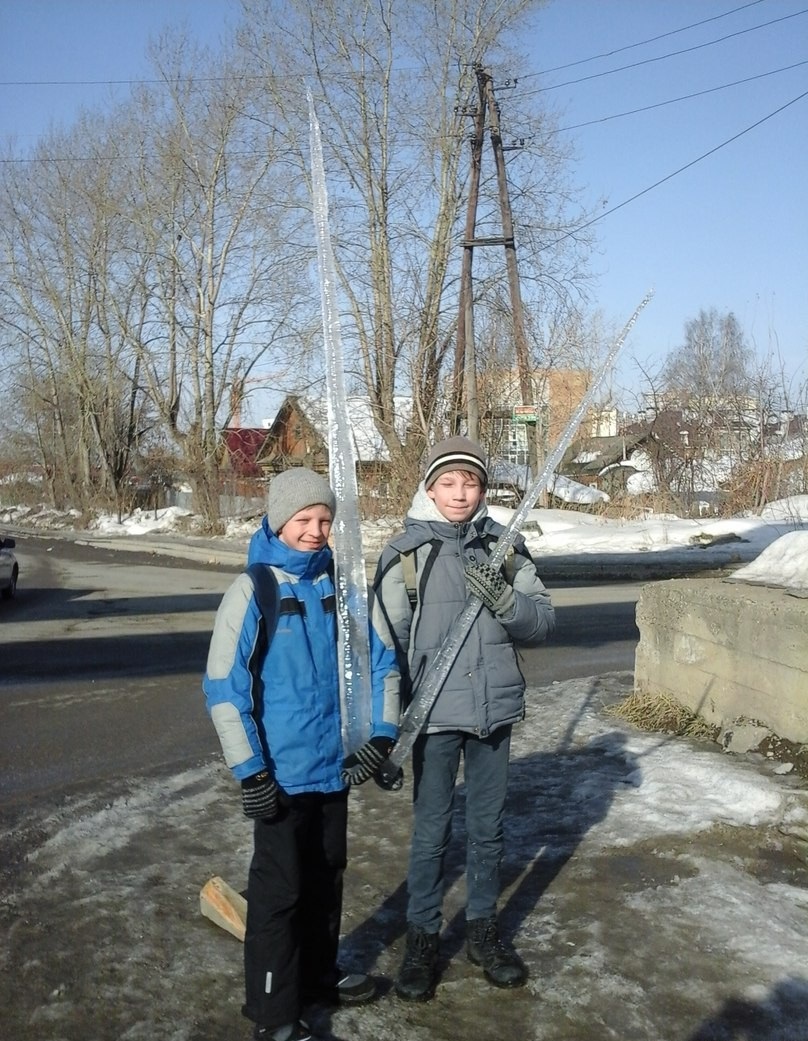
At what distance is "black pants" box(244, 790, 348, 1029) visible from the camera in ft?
9.82

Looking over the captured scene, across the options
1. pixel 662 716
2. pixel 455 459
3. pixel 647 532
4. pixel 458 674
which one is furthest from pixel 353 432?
pixel 458 674

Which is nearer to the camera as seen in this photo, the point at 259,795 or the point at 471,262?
the point at 259,795

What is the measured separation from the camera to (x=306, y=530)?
3.18 meters

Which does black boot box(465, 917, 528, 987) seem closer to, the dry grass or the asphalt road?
the dry grass

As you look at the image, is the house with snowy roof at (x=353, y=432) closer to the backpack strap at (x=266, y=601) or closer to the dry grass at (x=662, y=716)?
the dry grass at (x=662, y=716)

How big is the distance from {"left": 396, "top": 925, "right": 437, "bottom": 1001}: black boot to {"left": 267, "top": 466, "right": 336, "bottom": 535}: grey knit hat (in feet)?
4.47

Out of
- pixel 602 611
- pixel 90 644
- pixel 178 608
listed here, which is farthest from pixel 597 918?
pixel 178 608

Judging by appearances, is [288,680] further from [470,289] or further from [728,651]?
[470,289]

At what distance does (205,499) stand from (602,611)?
2356 cm

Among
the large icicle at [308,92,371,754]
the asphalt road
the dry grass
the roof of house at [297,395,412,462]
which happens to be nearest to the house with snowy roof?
the roof of house at [297,395,412,462]

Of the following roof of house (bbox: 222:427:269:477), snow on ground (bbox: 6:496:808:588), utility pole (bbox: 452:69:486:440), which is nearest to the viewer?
snow on ground (bbox: 6:496:808:588)

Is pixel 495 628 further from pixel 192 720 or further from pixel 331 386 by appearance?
pixel 192 720

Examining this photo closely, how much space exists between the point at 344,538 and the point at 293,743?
68 cm

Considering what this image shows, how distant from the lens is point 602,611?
41.6 ft
